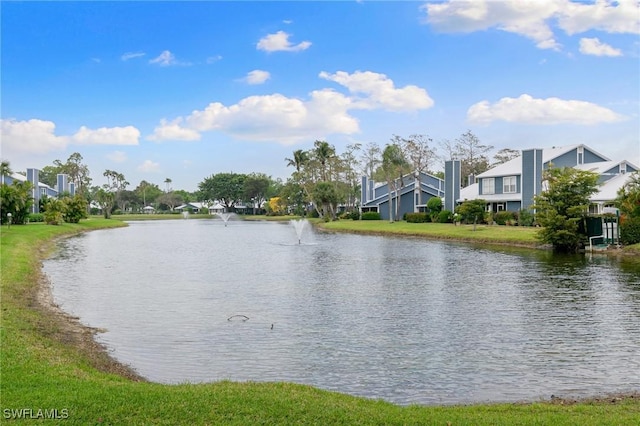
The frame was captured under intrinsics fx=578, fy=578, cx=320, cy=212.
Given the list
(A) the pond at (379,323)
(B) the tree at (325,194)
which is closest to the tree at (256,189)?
(B) the tree at (325,194)

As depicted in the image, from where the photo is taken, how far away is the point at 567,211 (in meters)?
37.9

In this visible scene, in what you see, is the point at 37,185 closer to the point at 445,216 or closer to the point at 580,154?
the point at 445,216

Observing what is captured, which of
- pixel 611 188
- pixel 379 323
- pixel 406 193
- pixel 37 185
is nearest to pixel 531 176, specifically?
pixel 611 188

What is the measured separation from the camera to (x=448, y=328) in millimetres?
15312

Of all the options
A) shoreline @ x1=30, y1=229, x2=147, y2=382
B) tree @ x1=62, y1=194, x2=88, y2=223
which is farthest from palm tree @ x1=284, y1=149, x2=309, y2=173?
shoreline @ x1=30, y1=229, x2=147, y2=382

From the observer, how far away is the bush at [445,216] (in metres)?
64.7

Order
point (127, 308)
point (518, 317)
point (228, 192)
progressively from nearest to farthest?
point (518, 317), point (127, 308), point (228, 192)

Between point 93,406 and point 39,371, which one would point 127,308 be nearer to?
point 39,371

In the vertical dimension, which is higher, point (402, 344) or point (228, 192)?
point (228, 192)

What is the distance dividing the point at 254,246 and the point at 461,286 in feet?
77.4

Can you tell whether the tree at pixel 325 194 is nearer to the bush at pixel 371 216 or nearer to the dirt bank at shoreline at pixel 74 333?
the bush at pixel 371 216

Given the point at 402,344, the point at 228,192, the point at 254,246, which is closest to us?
the point at 402,344

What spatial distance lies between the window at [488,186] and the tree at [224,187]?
3470 inches

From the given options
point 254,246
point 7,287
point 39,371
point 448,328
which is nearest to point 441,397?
point 448,328
